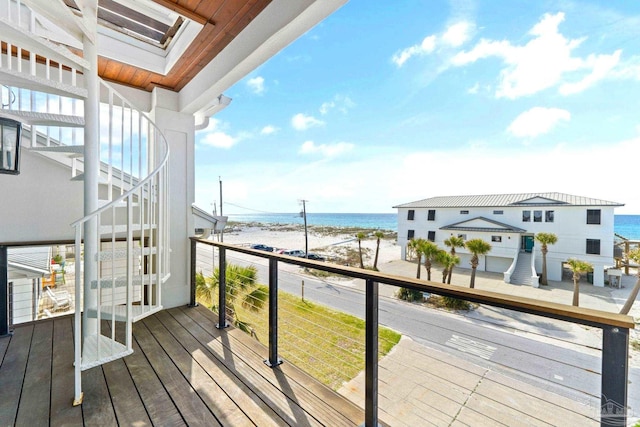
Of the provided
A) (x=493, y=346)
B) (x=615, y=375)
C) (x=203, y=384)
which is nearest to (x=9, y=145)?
(x=203, y=384)

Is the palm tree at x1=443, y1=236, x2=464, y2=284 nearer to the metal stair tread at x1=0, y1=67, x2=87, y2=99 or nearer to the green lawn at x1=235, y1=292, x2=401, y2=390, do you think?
the green lawn at x1=235, y1=292, x2=401, y2=390

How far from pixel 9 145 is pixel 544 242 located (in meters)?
18.6

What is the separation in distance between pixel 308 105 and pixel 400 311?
2254 cm

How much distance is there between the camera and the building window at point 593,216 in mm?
13767

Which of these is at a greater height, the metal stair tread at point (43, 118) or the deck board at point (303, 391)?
the metal stair tread at point (43, 118)

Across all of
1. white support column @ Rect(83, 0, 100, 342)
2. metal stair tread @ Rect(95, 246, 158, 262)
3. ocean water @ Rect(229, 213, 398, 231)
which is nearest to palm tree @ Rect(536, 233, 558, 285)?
metal stair tread @ Rect(95, 246, 158, 262)

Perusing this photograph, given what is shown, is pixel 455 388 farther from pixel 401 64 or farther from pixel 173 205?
pixel 401 64

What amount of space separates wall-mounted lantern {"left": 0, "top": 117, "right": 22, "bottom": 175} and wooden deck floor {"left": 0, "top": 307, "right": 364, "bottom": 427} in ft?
4.72

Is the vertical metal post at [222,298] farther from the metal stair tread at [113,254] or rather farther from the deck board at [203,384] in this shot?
the metal stair tread at [113,254]

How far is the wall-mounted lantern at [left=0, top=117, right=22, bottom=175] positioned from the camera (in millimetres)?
1783

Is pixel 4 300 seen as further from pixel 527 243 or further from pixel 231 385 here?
pixel 527 243

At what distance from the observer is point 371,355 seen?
4.52 ft

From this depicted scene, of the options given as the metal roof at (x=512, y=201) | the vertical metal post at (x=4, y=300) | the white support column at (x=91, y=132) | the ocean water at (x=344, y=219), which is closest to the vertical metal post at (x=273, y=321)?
the white support column at (x=91, y=132)

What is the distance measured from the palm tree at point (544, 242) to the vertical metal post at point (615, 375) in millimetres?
17120
